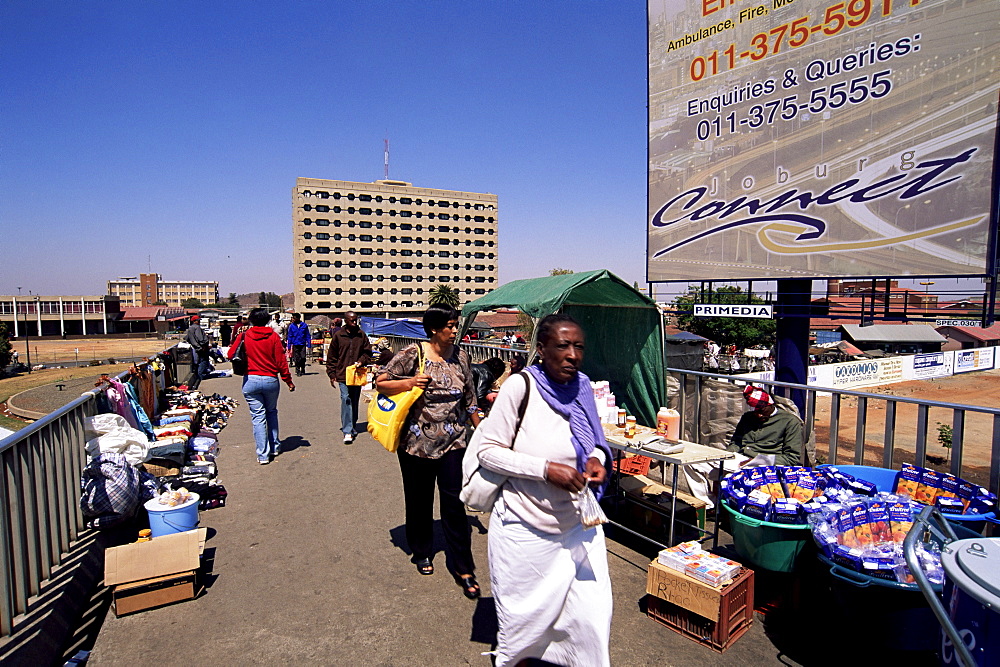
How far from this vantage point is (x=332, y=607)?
3553 millimetres

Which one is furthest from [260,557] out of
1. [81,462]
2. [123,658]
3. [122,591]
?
[81,462]

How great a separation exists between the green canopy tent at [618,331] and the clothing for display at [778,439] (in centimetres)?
178

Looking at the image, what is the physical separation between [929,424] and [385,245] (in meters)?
95.3

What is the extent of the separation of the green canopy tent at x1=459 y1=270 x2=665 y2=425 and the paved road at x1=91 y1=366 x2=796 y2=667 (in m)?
2.67

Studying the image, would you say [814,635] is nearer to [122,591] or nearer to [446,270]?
[122,591]

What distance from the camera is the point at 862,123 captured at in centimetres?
1115

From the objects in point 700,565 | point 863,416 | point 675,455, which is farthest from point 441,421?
Answer: point 863,416

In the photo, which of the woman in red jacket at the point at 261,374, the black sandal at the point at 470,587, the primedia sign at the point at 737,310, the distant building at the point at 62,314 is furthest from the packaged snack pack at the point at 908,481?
the distant building at the point at 62,314

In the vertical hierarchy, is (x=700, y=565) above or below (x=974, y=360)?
above

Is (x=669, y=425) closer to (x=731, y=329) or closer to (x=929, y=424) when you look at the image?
(x=929, y=424)

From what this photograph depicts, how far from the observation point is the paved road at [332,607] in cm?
308

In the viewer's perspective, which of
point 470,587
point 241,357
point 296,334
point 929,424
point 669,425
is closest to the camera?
point 470,587

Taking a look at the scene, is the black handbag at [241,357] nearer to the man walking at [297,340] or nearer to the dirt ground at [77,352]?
the man walking at [297,340]

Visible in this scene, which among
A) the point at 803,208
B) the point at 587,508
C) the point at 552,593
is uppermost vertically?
the point at 803,208
